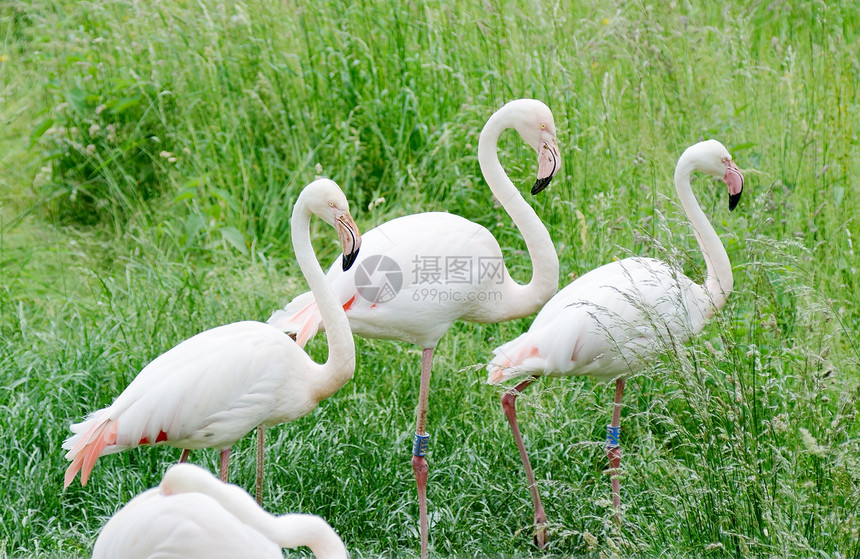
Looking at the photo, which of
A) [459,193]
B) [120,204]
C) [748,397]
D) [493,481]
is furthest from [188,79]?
[748,397]

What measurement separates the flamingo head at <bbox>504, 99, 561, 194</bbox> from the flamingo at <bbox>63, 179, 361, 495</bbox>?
93 cm

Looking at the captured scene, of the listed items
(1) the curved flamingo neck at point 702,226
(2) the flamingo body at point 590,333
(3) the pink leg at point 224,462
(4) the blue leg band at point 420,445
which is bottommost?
(4) the blue leg band at point 420,445

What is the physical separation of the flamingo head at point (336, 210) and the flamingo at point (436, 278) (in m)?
0.37

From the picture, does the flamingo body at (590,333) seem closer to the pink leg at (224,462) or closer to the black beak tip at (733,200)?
the black beak tip at (733,200)

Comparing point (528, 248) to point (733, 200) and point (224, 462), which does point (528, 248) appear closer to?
point (733, 200)

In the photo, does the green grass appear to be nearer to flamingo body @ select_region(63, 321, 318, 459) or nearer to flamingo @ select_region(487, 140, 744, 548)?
flamingo @ select_region(487, 140, 744, 548)

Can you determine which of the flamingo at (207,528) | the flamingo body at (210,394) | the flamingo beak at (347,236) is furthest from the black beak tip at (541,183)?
the flamingo at (207,528)

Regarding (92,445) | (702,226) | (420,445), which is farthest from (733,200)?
(92,445)

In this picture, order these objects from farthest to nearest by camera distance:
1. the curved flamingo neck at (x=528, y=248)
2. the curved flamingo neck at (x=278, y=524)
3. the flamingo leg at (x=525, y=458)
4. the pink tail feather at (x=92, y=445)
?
1. the curved flamingo neck at (x=528, y=248)
2. the flamingo leg at (x=525, y=458)
3. the pink tail feather at (x=92, y=445)
4. the curved flamingo neck at (x=278, y=524)

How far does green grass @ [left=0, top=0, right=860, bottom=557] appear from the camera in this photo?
9.45ft

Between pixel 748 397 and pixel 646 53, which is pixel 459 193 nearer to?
pixel 646 53

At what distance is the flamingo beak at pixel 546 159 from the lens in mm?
3947

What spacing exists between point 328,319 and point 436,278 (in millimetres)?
534

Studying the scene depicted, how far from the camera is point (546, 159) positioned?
3.96 m
